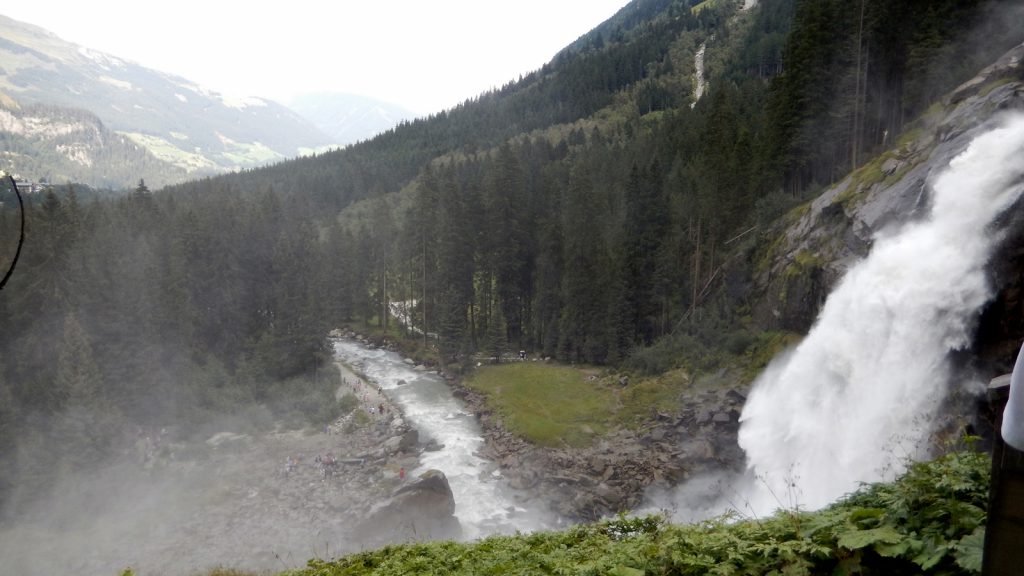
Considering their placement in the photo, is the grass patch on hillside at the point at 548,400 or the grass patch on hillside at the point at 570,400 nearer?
the grass patch on hillside at the point at 570,400

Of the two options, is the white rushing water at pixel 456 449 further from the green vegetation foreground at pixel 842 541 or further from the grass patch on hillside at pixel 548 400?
the green vegetation foreground at pixel 842 541

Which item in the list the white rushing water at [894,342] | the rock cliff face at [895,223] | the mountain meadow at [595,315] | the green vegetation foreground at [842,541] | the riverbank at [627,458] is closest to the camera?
the green vegetation foreground at [842,541]

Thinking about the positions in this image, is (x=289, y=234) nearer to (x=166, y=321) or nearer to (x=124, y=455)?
(x=166, y=321)

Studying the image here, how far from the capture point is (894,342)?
18.8 m

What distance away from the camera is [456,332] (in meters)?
49.6

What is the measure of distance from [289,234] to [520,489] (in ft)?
131

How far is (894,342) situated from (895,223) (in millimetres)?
7629

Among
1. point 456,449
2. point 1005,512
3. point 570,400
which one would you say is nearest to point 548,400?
point 570,400

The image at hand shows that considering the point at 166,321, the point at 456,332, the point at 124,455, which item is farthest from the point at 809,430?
the point at 166,321

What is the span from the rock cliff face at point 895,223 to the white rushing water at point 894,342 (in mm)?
700

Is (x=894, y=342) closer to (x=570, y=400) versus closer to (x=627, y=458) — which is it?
(x=627, y=458)

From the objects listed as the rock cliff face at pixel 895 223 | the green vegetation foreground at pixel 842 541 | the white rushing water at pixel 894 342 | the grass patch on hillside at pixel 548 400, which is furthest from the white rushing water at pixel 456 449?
the rock cliff face at pixel 895 223

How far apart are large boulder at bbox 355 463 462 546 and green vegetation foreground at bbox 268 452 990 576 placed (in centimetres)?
1702

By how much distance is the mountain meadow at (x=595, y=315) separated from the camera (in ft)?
30.9
